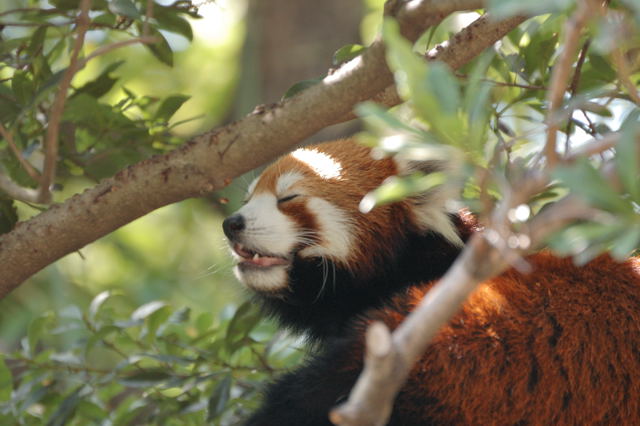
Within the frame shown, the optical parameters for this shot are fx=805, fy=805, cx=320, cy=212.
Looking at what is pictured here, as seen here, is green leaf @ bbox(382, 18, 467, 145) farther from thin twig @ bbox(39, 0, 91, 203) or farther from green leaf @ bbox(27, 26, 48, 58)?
green leaf @ bbox(27, 26, 48, 58)

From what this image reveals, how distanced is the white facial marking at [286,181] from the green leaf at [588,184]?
1.62m

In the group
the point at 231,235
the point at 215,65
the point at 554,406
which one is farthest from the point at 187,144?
the point at 215,65

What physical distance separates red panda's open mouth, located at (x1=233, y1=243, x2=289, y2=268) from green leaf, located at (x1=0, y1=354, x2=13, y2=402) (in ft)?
2.69

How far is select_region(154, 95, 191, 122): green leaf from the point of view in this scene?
2568 mm

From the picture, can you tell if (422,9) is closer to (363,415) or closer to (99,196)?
(99,196)

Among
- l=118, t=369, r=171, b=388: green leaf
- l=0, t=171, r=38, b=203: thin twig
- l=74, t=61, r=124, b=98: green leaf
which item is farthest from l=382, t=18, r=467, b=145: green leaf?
l=118, t=369, r=171, b=388: green leaf

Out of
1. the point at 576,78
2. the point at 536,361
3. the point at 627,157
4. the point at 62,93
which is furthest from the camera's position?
the point at 576,78

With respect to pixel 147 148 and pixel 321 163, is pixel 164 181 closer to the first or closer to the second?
pixel 147 148

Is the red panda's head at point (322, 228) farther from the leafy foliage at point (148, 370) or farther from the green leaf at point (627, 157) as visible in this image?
the green leaf at point (627, 157)

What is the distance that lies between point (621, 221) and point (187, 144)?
1.38m

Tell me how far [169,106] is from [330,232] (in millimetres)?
657

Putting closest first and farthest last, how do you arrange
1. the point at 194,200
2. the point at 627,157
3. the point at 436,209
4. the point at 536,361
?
1. the point at 627,157
2. the point at 536,361
3. the point at 436,209
4. the point at 194,200

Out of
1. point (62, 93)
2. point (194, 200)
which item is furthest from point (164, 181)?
point (194, 200)

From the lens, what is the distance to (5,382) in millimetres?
2562
